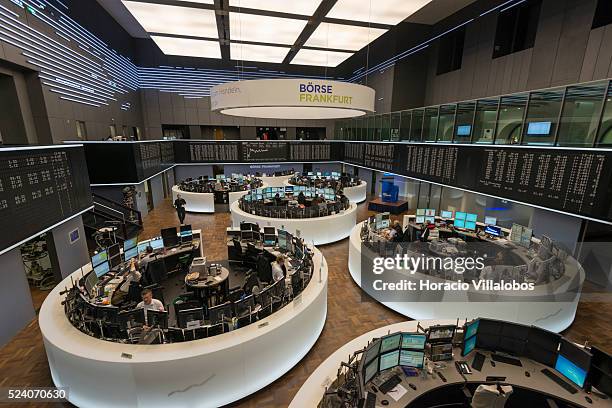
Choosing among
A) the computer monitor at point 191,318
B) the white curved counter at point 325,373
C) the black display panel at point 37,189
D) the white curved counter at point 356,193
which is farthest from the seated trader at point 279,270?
the white curved counter at point 356,193

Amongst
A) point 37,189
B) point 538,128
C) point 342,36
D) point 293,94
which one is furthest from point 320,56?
point 37,189

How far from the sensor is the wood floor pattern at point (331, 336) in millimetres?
4512

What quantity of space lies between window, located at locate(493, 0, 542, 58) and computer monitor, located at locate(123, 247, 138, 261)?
14564mm

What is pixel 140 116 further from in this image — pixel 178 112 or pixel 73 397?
pixel 73 397

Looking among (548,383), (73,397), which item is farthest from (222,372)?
(548,383)

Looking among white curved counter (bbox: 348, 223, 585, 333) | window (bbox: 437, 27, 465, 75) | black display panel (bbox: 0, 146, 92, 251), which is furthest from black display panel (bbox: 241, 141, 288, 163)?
white curved counter (bbox: 348, 223, 585, 333)

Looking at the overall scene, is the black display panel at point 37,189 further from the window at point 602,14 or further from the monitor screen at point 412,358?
the window at point 602,14

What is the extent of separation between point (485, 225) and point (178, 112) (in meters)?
19.4

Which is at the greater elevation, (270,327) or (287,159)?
(287,159)

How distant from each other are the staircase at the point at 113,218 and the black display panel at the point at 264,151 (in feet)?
29.2

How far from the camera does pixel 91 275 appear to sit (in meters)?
5.76

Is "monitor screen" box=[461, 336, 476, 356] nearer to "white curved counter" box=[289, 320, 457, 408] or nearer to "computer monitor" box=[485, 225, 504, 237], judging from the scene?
"white curved counter" box=[289, 320, 457, 408]

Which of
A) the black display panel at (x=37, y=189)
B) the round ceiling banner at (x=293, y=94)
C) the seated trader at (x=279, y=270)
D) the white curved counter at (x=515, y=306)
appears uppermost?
the round ceiling banner at (x=293, y=94)

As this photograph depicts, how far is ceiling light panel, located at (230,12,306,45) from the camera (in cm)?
948
